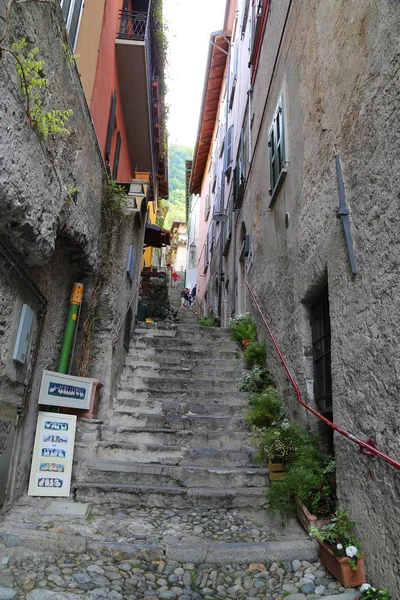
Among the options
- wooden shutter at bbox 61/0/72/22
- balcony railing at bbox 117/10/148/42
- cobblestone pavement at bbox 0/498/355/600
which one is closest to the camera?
cobblestone pavement at bbox 0/498/355/600

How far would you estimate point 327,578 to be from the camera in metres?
2.54

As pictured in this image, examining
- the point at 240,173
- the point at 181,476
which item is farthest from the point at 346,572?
the point at 240,173

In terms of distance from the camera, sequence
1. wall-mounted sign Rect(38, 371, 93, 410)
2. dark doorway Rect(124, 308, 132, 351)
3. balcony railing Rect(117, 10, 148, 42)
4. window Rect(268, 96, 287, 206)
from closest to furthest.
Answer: wall-mounted sign Rect(38, 371, 93, 410) → window Rect(268, 96, 287, 206) → dark doorway Rect(124, 308, 132, 351) → balcony railing Rect(117, 10, 148, 42)

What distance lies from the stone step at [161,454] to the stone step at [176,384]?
132 centimetres

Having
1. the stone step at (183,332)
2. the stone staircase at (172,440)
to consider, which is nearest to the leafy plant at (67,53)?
the stone staircase at (172,440)

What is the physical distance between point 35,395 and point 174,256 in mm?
31920

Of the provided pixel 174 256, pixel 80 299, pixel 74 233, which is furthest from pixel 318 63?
pixel 174 256

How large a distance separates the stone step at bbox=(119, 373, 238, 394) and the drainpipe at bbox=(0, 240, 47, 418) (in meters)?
1.94

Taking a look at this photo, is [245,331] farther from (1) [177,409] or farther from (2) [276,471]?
(2) [276,471]

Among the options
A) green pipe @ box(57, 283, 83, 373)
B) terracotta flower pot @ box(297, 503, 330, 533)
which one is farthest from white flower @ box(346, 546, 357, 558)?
green pipe @ box(57, 283, 83, 373)

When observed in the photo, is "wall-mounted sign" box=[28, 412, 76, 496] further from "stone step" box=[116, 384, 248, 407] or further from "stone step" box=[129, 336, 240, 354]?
"stone step" box=[129, 336, 240, 354]

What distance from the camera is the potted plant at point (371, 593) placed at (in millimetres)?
2134

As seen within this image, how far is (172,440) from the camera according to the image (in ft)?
14.7

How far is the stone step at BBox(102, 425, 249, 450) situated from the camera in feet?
14.5
